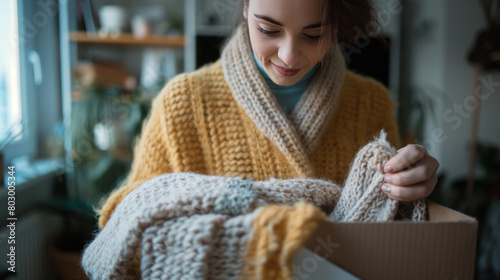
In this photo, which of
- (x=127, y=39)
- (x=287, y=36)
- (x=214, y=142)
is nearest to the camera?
(x=287, y=36)

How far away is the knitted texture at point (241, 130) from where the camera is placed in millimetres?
519

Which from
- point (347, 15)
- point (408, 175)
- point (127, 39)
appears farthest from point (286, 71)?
point (127, 39)

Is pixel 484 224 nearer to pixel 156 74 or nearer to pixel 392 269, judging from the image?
pixel 392 269

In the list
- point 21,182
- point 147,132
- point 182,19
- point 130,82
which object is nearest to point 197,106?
point 147,132

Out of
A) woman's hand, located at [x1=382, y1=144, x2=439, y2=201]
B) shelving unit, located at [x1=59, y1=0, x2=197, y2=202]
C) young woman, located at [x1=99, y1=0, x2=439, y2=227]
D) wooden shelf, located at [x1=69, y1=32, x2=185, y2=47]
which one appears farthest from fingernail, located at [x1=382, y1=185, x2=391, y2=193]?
wooden shelf, located at [x1=69, y1=32, x2=185, y2=47]

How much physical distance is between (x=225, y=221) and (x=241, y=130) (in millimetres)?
228

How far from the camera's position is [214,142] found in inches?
21.2

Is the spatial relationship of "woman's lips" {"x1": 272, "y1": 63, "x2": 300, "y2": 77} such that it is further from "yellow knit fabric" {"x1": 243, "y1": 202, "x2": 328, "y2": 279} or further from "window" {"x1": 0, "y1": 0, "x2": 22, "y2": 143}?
"window" {"x1": 0, "y1": 0, "x2": 22, "y2": 143}

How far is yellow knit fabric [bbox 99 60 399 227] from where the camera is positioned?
0.53 metres

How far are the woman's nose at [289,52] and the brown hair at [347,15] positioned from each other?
47 millimetres

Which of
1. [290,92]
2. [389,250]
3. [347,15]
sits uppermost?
[347,15]

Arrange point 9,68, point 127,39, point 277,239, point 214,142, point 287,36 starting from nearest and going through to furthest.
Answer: point 277,239
point 287,36
point 214,142
point 9,68
point 127,39

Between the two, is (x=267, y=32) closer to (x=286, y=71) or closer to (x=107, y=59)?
(x=286, y=71)

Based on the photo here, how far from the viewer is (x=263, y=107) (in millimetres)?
519
